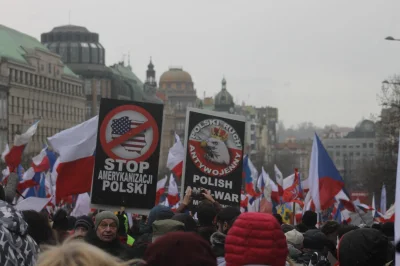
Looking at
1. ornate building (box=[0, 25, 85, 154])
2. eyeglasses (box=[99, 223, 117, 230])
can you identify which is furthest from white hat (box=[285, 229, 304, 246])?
ornate building (box=[0, 25, 85, 154])

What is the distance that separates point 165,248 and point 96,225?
13.5 ft

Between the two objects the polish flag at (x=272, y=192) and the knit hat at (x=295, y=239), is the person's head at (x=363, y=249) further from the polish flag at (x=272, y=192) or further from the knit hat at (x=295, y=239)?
the polish flag at (x=272, y=192)

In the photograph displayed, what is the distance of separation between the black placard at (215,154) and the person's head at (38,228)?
4.48 meters

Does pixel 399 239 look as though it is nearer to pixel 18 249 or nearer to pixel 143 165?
pixel 18 249

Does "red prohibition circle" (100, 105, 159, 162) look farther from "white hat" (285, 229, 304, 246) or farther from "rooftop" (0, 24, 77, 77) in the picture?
"rooftop" (0, 24, 77, 77)

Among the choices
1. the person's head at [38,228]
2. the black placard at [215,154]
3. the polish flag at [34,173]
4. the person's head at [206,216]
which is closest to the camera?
the person's head at [38,228]

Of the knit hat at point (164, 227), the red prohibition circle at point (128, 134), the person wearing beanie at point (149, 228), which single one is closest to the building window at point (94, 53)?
the red prohibition circle at point (128, 134)

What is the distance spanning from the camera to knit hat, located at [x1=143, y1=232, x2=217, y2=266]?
5133 millimetres

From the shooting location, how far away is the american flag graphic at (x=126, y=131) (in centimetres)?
1323

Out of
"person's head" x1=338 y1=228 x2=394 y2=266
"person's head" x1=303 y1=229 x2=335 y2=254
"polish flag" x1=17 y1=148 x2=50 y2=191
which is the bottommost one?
"polish flag" x1=17 y1=148 x2=50 y2=191

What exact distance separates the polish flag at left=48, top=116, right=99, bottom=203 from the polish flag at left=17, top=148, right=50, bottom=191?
925 cm

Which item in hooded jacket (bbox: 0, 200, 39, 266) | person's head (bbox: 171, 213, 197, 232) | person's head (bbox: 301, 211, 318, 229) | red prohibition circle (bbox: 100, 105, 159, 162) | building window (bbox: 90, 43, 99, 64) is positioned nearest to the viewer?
hooded jacket (bbox: 0, 200, 39, 266)

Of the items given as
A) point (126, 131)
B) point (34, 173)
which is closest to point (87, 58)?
point (34, 173)

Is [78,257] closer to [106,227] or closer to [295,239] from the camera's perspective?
[106,227]
